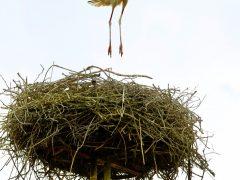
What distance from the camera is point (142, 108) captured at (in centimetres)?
636

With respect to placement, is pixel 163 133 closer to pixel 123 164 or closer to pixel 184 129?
pixel 184 129

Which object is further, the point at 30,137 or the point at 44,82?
the point at 44,82

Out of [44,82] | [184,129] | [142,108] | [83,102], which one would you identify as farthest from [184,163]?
[44,82]

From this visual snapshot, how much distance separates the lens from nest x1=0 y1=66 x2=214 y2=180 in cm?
626

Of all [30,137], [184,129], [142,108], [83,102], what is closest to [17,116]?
[30,137]

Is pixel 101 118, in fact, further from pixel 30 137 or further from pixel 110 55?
pixel 110 55

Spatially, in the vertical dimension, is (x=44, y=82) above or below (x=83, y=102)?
above

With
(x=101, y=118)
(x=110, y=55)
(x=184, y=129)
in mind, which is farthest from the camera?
(x=110, y=55)

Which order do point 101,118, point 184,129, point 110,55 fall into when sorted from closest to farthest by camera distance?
point 101,118 → point 184,129 → point 110,55

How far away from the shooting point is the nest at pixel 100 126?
20.5 feet

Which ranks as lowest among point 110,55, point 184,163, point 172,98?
point 184,163

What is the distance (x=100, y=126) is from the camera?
20.5ft

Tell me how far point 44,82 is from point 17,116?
0.58 metres

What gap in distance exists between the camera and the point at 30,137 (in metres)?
6.41
